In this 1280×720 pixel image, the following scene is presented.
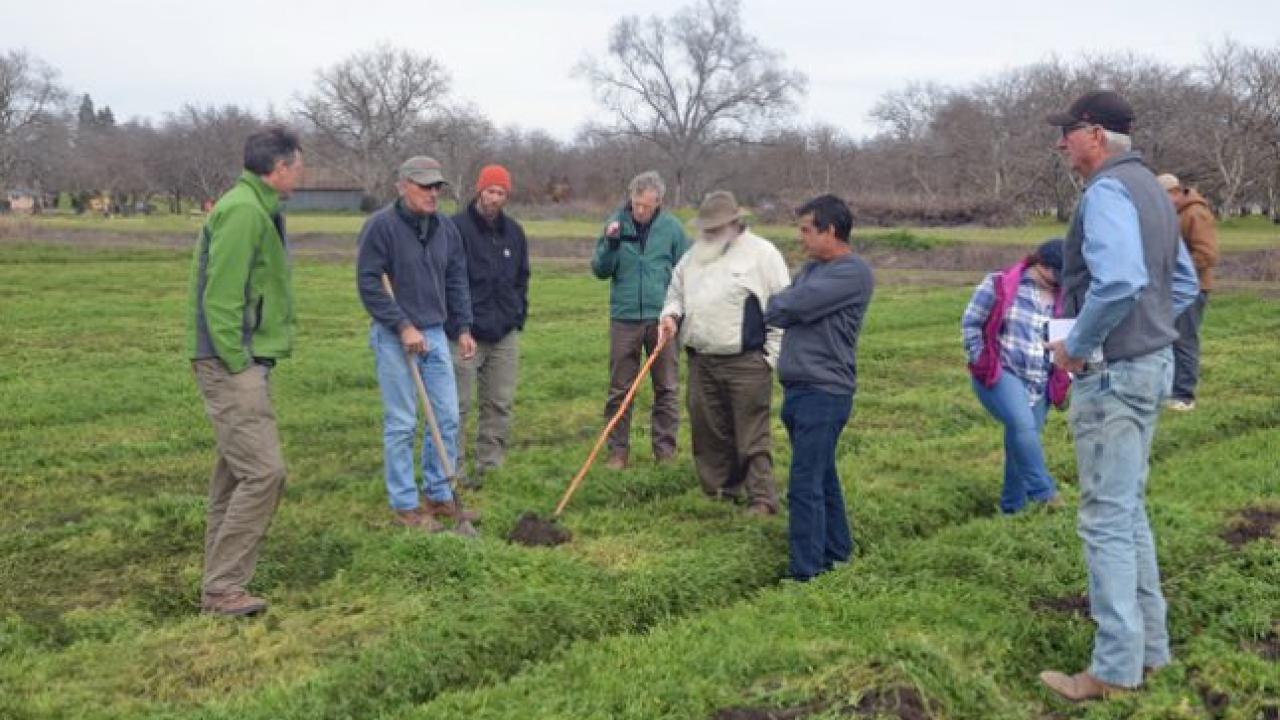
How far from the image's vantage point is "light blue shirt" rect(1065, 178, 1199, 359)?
4.55 meters

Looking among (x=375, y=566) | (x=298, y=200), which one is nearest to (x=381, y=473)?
(x=375, y=566)

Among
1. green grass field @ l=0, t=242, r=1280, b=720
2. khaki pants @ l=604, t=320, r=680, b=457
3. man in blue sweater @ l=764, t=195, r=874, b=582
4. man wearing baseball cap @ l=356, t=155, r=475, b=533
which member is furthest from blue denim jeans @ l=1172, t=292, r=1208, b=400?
man wearing baseball cap @ l=356, t=155, r=475, b=533

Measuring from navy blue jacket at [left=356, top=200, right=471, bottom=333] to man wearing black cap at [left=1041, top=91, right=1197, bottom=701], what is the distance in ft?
13.5

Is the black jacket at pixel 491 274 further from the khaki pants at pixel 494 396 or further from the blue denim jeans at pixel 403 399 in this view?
the blue denim jeans at pixel 403 399

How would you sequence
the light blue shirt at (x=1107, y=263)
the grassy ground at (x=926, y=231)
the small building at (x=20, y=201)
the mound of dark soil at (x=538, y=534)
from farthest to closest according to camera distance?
the small building at (x=20, y=201), the grassy ground at (x=926, y=231), the mound of dark soil at (x=538, y=534), the light blue shirt at (x=1107, y=263)

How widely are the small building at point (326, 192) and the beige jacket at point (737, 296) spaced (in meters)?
98.0

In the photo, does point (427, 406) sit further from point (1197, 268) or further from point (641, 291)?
point (1197, 268)

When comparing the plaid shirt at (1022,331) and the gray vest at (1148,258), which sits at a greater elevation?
the gray vest at (1148,258)

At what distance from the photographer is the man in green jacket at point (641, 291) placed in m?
9.14

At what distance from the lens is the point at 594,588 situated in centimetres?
630

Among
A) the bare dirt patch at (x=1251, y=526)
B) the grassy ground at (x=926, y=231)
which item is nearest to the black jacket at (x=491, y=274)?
the bare dirt patch at (x=1251, y=526)

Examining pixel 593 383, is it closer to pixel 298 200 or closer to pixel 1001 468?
pixel 1001 468

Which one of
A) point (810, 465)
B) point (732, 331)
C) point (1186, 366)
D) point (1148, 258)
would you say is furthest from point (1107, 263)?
point (1186, 366)

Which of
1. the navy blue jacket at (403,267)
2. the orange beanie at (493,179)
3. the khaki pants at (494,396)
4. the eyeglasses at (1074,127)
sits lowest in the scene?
the khaki pants at (494,396)
